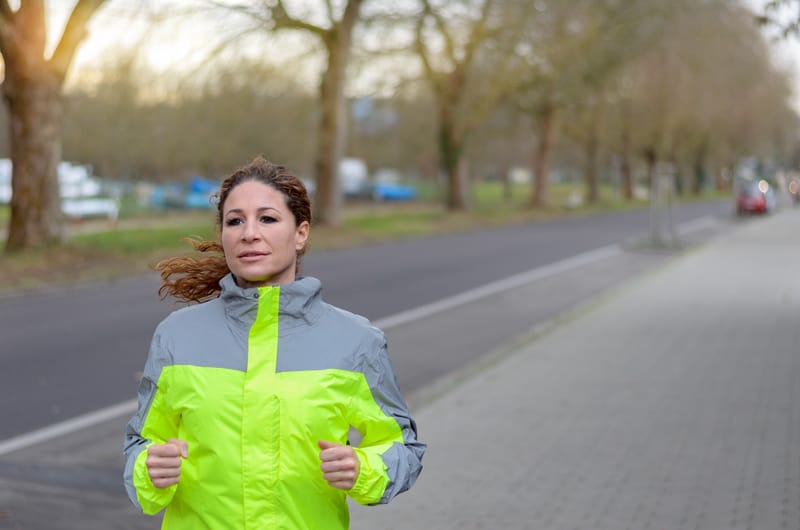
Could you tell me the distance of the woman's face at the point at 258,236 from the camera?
2.82 metres

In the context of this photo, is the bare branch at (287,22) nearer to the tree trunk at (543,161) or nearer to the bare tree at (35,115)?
the bare tree at (35,115)

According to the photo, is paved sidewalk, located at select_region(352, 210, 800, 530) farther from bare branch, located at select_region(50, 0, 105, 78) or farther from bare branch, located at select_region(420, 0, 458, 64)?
bare branch, located at select_region(420, 0, 458, 64)

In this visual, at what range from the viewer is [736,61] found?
58.5 meters

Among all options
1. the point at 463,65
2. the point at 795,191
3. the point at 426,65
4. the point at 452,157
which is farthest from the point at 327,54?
the point at 795,191

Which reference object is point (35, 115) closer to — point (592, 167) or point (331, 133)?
point (331, 133)

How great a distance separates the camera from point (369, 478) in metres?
2.70

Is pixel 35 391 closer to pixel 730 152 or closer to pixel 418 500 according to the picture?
pixel 418 500

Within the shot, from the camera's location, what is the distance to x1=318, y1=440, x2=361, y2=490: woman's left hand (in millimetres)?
2633

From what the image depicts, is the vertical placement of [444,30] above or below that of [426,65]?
above

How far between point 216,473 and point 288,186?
67cm

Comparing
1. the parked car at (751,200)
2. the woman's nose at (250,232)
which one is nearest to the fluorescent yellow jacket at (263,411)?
the woman's nose at (250,232)

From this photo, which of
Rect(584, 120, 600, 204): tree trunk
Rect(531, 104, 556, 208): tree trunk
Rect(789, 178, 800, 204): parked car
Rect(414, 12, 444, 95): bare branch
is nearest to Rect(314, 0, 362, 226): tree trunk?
Rect(414, 12, 444, 95): bare branch

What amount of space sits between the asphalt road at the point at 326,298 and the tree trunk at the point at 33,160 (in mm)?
2281

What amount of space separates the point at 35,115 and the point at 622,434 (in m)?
15.1
